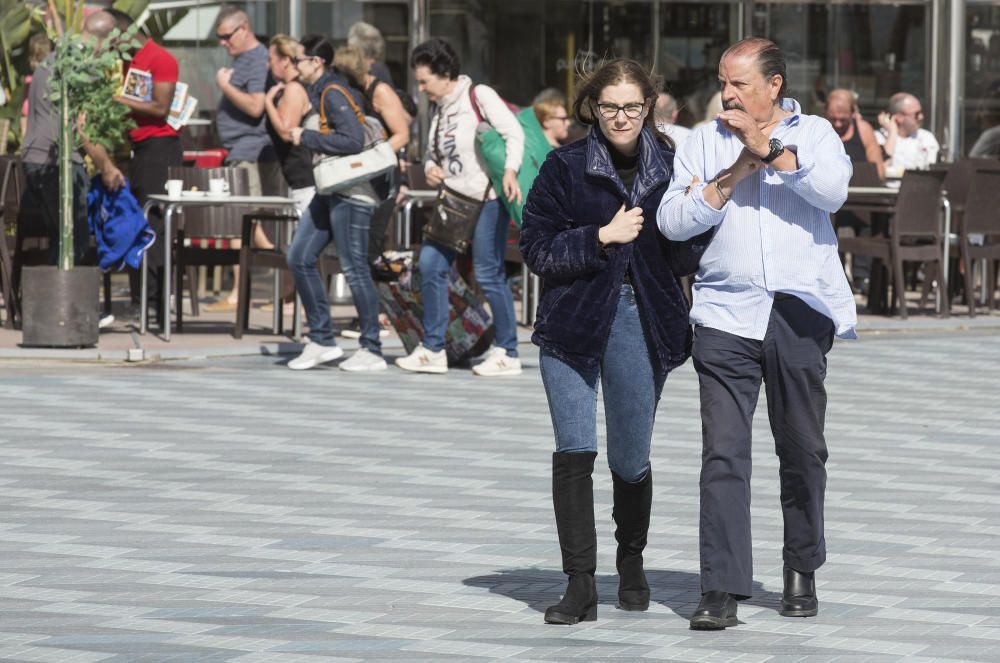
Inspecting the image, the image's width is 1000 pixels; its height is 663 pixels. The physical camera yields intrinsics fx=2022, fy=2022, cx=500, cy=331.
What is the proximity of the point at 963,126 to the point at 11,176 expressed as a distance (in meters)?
11.1

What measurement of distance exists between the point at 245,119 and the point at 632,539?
1072cm

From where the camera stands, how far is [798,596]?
19.3 feet

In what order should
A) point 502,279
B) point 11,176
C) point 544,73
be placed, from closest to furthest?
point 502,279 < point 11,176 < point 544,73

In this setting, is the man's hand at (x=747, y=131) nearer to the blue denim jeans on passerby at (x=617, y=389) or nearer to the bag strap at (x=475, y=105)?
the blue denim jeans on passerby at (x=617, y=389)

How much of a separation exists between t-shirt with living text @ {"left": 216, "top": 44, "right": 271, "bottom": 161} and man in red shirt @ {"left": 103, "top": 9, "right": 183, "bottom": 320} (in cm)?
112

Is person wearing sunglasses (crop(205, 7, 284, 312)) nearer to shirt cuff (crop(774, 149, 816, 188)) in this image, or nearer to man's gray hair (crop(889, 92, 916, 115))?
man's gray hair (crop(889, 92, 916, 115))

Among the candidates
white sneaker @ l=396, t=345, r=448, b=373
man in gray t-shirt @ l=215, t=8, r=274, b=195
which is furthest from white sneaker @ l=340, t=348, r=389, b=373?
man in gray t-shirt @ l=215, t=8, r=274, b=195

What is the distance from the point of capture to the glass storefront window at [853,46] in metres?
21.6

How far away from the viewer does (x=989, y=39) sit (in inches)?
854

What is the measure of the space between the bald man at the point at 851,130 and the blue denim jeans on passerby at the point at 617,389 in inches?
471

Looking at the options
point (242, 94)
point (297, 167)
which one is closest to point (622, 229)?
point (297, 167)

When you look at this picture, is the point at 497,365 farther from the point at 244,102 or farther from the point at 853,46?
the point at 853,46

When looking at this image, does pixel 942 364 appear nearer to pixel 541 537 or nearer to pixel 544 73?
pixel 541 537

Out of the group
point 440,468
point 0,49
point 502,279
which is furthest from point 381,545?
point 0,49
